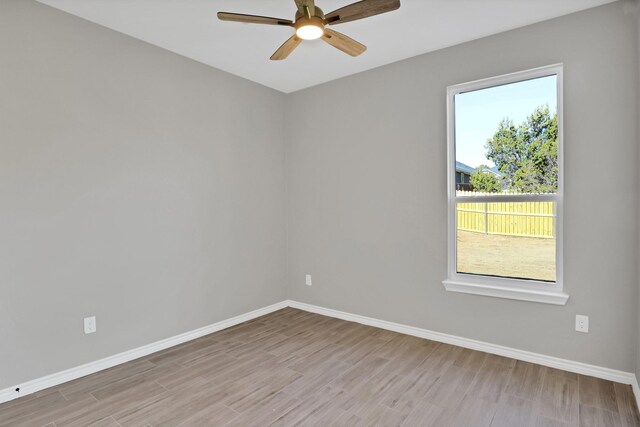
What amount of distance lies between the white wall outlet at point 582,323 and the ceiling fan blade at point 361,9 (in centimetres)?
255

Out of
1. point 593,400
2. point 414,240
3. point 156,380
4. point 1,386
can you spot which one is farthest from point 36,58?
point 593,400

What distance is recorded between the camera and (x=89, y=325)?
273 cm

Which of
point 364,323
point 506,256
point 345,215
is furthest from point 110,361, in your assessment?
point 506,256

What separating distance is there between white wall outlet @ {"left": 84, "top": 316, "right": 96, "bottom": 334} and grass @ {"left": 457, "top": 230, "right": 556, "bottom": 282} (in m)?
3.12

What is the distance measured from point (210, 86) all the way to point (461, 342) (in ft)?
11.4

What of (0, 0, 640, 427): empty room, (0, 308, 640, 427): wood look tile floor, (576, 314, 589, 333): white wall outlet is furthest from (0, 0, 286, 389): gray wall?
(576, 314, 589, 333): white wall outlet

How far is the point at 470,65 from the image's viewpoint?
3.11 meters

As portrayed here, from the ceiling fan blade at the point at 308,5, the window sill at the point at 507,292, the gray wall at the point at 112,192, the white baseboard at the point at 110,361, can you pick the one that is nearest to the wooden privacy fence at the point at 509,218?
the window sill at the point at 507,292

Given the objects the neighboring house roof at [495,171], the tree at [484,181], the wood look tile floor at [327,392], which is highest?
the neighboring house roof at [495,171]

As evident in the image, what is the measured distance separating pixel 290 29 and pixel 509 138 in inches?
80.0

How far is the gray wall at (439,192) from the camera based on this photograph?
8.23 ft

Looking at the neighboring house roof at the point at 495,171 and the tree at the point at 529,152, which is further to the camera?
the neighboring house roof at the point at 495,171

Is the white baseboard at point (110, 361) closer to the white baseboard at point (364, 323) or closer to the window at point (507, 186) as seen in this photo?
the white baseboard at point (364, 323)

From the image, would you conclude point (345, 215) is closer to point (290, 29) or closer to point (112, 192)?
point (290, 29)
